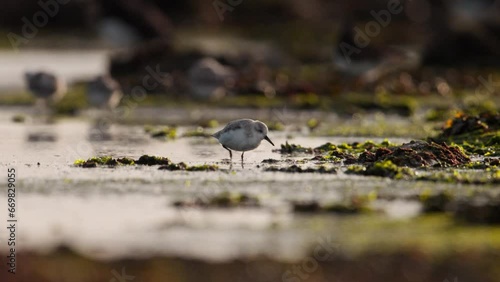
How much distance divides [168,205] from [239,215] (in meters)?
0.99

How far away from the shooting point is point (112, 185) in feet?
44.7

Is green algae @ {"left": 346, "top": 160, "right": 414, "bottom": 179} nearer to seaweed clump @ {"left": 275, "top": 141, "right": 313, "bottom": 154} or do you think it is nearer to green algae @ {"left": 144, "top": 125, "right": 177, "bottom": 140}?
seaweed clump @ {"left": 275, "top": 141, "right": 313, "bottom": 154}

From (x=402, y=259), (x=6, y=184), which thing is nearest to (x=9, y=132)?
(x=6, y=184)

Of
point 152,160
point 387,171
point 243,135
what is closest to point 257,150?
point 243,135

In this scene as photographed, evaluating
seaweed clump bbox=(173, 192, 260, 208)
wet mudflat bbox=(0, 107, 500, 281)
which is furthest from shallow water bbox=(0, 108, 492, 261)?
seaweed clump bbox=(173, 192, 260, 208)

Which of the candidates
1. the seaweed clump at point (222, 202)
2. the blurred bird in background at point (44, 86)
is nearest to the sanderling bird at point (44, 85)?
the blurred bird in background at point (44, 86)

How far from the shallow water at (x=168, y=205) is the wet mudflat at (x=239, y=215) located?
0.01m

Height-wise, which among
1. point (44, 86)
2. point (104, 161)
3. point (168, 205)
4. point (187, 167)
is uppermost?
point (44, 86)

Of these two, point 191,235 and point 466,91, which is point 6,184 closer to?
point 191,235

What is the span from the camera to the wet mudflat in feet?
33.4

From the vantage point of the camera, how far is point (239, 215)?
38.6 feet

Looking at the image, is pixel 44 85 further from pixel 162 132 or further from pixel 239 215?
pixel 239 215

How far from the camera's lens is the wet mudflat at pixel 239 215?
10180mm

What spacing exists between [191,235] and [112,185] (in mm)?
2977
